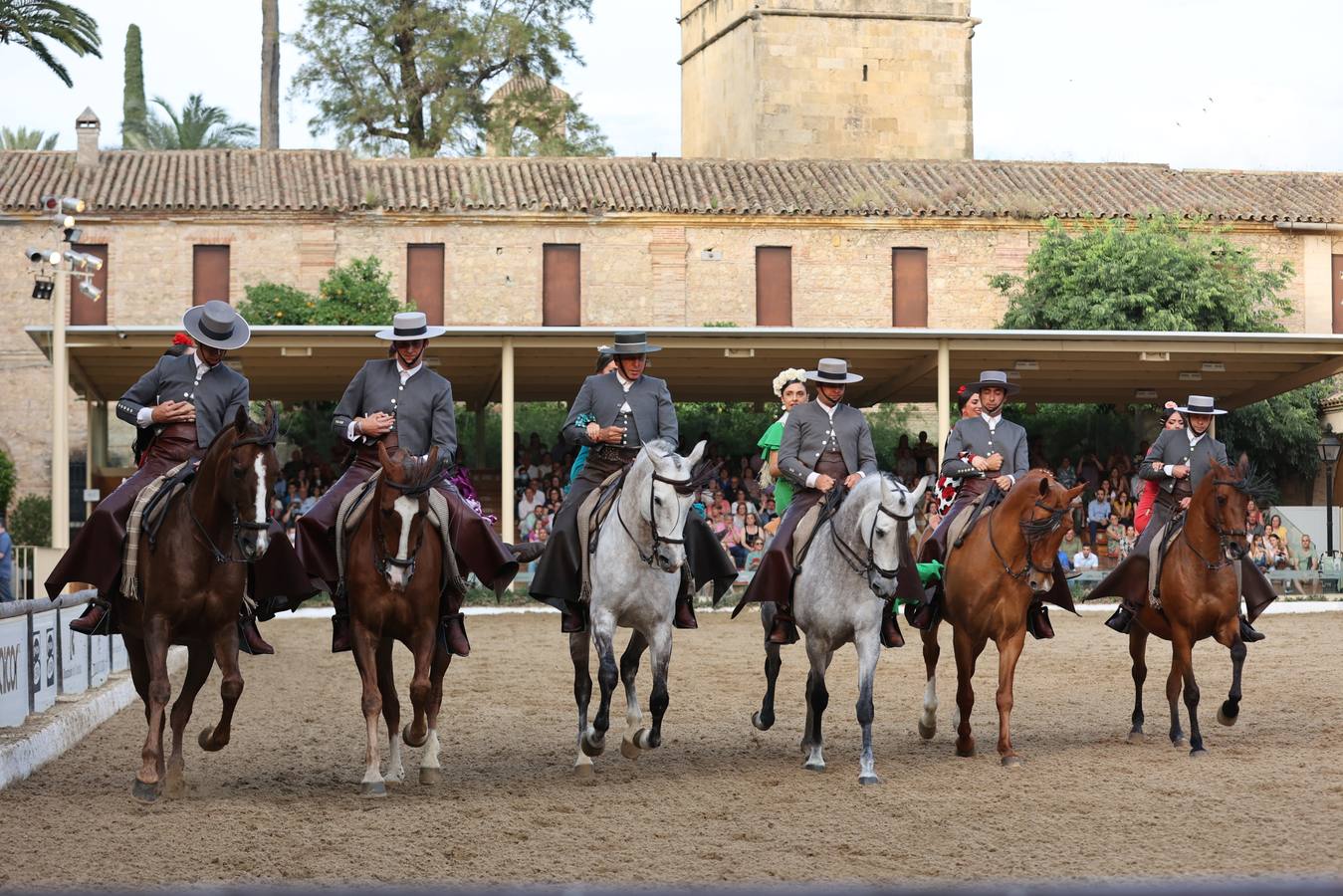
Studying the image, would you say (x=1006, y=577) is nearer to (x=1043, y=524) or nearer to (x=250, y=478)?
(x=1043, y=524)

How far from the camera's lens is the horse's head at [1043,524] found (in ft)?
37.3

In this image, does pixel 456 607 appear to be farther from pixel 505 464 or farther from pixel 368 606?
pixel 505 464

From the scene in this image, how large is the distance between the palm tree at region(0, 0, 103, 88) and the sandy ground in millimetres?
9284

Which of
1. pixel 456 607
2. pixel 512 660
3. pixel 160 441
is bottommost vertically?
pixel 512 660

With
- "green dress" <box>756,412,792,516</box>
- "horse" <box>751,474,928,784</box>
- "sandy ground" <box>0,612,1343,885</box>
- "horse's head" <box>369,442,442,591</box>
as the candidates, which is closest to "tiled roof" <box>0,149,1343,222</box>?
"sandy ground" <box>0,612,1343,885</box>

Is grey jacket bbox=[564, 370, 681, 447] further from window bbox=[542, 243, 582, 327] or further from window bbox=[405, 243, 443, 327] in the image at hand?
window bbox=[405, 243, 443, 327]

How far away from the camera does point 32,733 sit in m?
11.5

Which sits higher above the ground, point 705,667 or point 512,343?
point 512,343

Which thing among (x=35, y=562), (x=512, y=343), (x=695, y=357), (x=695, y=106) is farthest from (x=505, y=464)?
(x=695, y=106)

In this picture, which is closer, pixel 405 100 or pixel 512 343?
pixel 512 343

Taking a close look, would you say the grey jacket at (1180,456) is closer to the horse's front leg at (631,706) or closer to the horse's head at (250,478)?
the horse's front leg at (631,706)

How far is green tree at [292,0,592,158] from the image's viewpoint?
156 feet

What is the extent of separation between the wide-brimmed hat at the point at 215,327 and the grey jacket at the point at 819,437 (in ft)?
11.9

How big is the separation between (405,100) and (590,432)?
38377 millimetres
